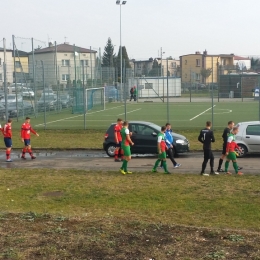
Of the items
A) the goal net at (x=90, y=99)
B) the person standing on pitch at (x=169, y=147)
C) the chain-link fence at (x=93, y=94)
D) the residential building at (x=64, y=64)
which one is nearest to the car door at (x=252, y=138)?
the person standing on pitch at (x=169, y=147)

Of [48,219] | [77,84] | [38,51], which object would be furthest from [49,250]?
[38,51]

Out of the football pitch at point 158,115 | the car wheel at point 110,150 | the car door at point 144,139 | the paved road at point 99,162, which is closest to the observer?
the paved road at point 99,162

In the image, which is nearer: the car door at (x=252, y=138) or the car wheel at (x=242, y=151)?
the car door at (x=252, y=138)

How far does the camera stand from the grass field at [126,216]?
7.27 m

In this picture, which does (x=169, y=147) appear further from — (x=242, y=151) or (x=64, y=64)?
(x=64, y=64)

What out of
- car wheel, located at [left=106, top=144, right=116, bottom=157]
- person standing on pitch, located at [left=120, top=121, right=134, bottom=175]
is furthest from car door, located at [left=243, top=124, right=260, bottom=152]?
person standing on pitch, located at [left=120, top=121, right=134, bottom=175]

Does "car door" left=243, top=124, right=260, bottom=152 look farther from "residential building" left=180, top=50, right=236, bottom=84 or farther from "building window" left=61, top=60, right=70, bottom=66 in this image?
"building window" left=61, top=60, right=70, bottom=66

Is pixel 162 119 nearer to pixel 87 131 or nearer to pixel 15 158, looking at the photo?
pixel 87 131

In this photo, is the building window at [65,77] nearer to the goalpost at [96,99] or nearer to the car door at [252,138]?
the goalpost at [96,99]

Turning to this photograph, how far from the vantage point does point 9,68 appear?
118 ft

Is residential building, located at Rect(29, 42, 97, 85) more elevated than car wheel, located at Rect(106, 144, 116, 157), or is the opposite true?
residential building, located at Rect(29, 42, 97, 85)

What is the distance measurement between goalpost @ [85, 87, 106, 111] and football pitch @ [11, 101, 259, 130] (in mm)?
526

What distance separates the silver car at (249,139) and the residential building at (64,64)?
20.8 metres

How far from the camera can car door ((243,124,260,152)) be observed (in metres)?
18.8
